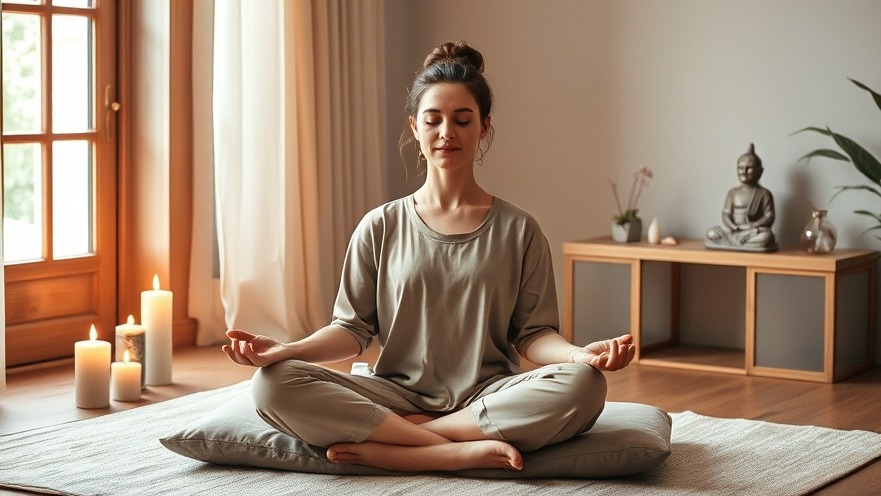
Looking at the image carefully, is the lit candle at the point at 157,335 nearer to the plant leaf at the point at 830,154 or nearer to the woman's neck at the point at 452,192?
the woman's neck at the point at 452,192

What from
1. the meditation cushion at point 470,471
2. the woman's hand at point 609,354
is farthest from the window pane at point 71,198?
the woman's hand at point 609,354

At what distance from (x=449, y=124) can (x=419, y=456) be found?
703 mm

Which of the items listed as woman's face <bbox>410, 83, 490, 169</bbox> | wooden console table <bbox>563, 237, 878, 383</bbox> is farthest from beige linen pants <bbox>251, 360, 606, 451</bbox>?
wooden console table <bbox>563, 237, 878, 383</bbox>

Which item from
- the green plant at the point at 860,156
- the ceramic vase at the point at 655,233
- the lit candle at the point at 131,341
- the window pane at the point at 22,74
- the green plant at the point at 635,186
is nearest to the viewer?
the lit candle at the point at 131,341

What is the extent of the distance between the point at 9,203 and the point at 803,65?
8.82 ft

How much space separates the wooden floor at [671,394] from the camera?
3.22m

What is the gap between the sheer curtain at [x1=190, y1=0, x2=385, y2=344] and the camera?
4.30 meters

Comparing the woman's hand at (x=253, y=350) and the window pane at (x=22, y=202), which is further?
the window pane at (x=22, y=202)

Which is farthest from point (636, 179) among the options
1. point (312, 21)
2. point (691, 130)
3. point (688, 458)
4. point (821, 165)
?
point (688, 458)

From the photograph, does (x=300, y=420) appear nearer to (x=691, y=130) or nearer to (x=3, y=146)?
(x=3, y=146)

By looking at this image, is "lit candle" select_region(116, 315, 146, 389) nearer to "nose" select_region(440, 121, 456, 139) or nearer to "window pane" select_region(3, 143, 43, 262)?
"window pane" select_region(3, 143, 43, 262)

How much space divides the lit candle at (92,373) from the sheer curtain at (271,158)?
106 centimetres

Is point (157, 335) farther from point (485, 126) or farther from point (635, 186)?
point (635, 186)

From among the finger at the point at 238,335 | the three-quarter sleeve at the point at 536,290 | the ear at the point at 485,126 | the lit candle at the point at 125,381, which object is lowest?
the lit candle at the point at 125,381
